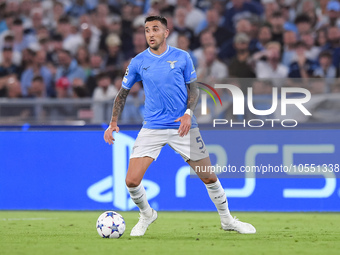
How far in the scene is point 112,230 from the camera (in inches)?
305

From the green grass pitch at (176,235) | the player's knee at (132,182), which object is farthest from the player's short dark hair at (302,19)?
the player's knee at (132,182)

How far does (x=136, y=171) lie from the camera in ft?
25.1

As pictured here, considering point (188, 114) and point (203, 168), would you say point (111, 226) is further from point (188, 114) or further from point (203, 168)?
point (188, 114)

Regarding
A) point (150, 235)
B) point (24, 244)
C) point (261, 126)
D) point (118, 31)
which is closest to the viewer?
point (24, 244)

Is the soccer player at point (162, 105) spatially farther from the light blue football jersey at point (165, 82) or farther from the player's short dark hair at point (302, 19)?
the player's short dark hair at point (302, 19)

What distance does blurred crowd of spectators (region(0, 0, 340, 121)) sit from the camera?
41.9 ft

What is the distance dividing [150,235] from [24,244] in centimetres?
153

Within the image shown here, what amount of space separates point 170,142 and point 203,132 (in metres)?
3.45

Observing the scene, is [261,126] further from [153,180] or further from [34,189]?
[34,189]

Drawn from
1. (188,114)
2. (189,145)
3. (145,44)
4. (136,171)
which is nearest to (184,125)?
(188,114)

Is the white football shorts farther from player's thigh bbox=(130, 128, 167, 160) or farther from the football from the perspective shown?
the football

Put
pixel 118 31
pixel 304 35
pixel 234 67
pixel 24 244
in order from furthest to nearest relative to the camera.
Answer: pixel 118 31
pixel 304 35
pixel 234 67
pixel 24 244

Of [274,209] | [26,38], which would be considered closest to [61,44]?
[26,38]

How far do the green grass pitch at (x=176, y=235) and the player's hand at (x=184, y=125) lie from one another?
116 centimetres
